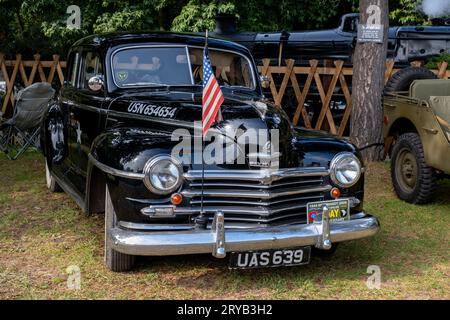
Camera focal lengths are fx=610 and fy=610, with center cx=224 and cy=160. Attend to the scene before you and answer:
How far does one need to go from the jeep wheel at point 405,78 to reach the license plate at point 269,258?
155 inches

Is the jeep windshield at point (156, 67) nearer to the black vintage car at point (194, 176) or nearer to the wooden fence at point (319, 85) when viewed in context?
the black vintage car at point (194, 176)

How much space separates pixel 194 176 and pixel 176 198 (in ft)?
0.60

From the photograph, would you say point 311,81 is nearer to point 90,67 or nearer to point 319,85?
point 319,85

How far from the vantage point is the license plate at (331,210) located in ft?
13.8

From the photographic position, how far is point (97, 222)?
5.80m

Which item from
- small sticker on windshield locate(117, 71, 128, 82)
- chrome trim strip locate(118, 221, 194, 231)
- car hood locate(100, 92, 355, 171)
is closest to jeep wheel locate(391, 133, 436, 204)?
car hood locate(100, 92, 355, 171)

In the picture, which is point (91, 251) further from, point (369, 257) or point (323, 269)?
point (369, 257)

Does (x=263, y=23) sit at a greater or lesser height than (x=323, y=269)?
greater

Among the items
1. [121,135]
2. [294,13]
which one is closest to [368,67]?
[121,135]

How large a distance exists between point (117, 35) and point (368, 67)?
14.6ft

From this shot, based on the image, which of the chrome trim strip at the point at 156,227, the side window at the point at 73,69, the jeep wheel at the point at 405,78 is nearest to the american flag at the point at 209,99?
the chrome trim strip at the point at 156,227

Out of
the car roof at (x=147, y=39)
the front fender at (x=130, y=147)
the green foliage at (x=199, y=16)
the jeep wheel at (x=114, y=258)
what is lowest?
the jeep wheel at (x=114, y=258)

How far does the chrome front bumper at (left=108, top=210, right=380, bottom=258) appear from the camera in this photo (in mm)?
3805
